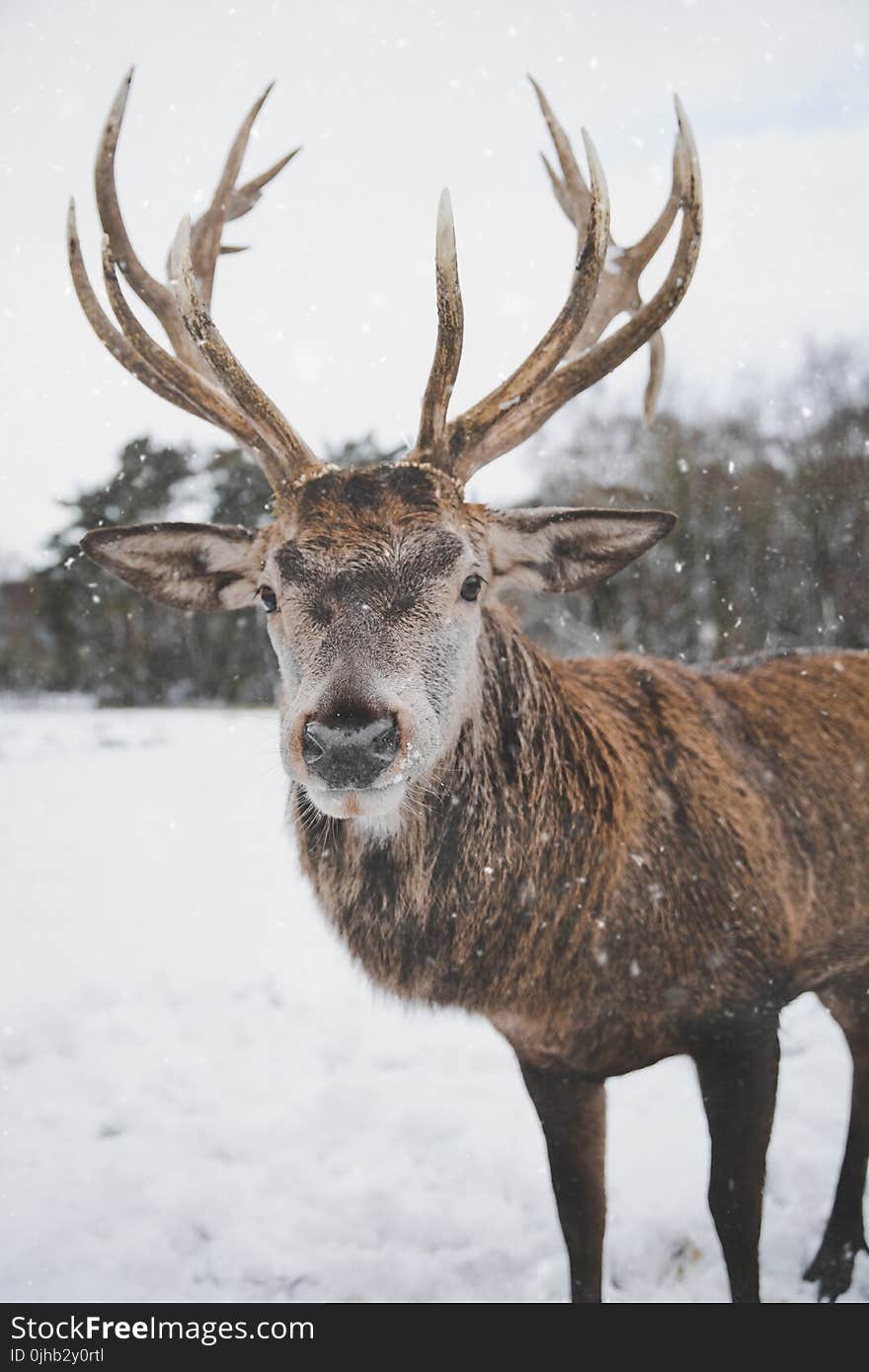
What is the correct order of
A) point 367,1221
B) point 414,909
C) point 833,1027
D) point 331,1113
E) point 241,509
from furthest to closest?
1. point 241,509
2. point 833,1027
3. point 331,1113
4. point 367,1221
5. point 414,909

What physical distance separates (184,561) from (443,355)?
1014mm

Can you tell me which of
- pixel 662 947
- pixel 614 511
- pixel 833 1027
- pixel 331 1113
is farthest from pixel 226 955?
pixel 614 511

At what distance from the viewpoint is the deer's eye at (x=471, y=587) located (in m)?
2.53

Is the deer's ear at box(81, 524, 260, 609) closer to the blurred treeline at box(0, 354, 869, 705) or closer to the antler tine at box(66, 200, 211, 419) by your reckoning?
the antler tine at box(66, 200, 211, 419)

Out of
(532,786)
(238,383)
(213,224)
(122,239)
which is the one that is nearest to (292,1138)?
(532,786)

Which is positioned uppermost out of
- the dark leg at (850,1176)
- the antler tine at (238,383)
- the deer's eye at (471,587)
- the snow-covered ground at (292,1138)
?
the antler tine at (238,383)

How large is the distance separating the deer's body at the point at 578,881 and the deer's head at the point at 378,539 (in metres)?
0.24

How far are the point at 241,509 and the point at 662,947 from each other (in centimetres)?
1266

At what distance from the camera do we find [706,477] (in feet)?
56.1

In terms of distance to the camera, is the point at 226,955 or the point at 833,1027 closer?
the point at 833,1027

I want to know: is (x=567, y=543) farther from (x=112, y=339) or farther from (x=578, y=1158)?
(x=578, y=1158)

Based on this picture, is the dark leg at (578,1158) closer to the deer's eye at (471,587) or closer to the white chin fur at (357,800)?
the white chin fur at (357,800)

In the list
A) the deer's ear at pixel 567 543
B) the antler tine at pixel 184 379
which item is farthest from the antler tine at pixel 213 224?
the deer's ear at pixel 567 543

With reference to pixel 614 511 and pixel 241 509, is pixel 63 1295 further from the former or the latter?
pixel 241 509
